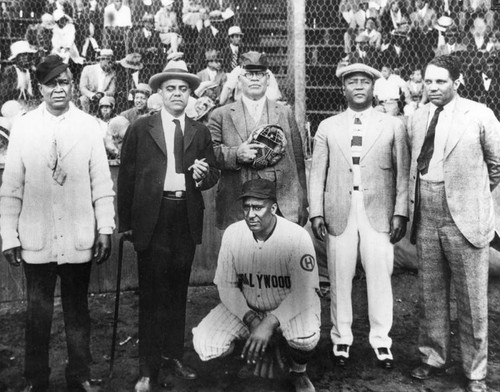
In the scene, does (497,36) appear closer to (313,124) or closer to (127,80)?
(313,124)

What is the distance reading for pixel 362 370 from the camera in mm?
3887

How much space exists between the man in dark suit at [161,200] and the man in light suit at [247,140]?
0.44 m

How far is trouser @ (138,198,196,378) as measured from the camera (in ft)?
11.6

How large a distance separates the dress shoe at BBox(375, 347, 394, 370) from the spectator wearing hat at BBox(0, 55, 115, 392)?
6.16ft

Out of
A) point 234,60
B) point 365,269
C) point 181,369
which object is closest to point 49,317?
point 181,369

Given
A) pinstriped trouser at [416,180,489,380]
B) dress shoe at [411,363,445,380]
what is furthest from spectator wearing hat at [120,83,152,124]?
dress shoe at [411,363,445,380]

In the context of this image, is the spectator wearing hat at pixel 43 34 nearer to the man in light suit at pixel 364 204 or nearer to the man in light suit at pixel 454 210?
the man in light suit at pixel 364 204

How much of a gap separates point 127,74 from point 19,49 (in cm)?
142

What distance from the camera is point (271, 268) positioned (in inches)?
139

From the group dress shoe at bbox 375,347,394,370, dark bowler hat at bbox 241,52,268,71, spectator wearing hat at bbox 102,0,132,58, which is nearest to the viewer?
dress shoe at bbox 375,347,394,370

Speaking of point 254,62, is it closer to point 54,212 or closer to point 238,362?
point 54,212

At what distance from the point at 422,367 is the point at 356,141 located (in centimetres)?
156

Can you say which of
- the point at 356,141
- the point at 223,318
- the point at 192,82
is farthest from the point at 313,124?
the point at 223,318

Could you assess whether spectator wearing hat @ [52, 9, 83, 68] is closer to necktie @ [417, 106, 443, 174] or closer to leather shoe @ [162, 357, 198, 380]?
leather shoe @ [162, 357, 198, 380]
